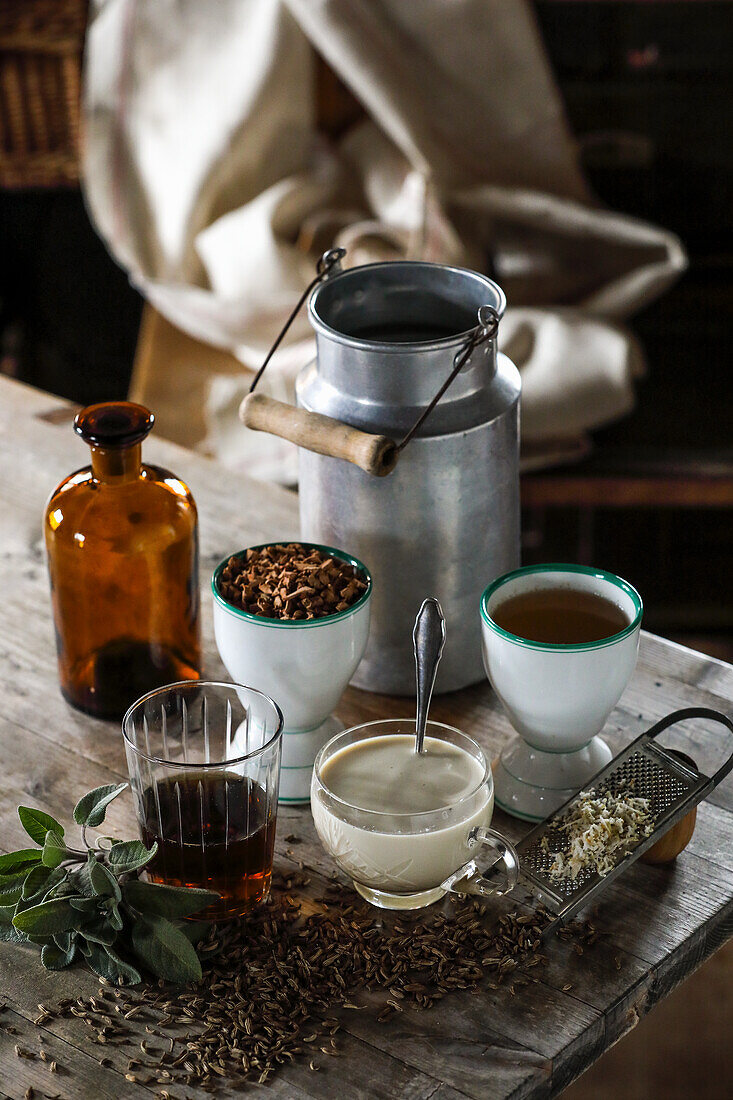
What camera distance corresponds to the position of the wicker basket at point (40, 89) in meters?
2.33

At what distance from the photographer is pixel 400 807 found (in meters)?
0.84

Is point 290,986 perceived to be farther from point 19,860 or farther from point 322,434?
point 322,434

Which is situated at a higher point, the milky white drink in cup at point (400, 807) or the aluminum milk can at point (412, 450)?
the aluminum milk can at point (412, 450)

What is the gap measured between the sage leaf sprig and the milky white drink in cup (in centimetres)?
10

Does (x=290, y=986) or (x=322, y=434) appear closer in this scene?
(x=290, y=986)

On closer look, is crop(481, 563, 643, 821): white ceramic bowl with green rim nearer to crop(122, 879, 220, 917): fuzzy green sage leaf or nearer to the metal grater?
the metal grater

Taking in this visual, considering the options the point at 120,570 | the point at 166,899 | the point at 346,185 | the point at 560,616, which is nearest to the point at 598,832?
the point at 560,616

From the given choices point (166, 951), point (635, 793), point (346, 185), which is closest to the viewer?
point (166, 951)

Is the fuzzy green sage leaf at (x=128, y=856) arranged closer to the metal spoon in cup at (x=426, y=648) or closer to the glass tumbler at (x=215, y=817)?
the glass tumbler at (x=215, y=817)

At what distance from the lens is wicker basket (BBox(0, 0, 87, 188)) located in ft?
7.64

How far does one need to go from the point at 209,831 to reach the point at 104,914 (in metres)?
→ 0.08

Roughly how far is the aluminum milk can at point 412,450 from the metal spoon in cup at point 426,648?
11 centimetres

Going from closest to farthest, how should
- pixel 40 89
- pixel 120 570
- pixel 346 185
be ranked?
pixel 120 570 → pixel 346 185 → pixel 40 89

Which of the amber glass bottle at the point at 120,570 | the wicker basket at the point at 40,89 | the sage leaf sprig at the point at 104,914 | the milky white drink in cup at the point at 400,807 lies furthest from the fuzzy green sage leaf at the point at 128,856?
the wicker basket at the point at 40,89
